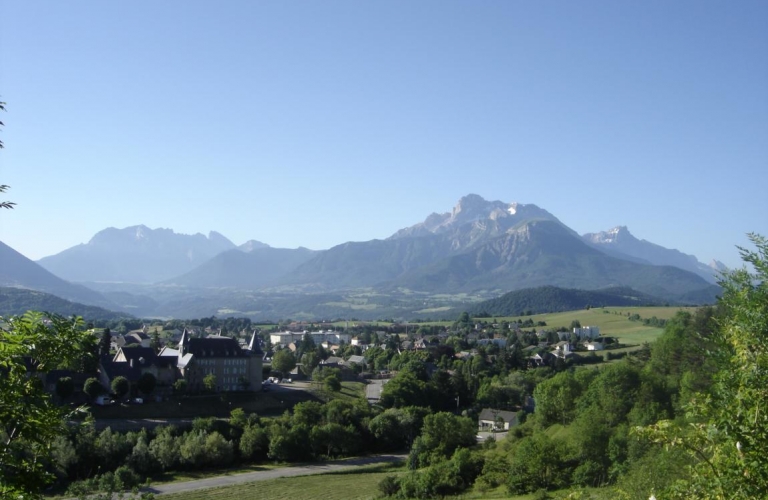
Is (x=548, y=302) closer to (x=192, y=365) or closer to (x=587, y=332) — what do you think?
(x=587, y=332)

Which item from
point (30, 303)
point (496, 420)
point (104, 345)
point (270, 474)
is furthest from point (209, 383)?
point (30, 303)

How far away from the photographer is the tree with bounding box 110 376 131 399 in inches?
1890

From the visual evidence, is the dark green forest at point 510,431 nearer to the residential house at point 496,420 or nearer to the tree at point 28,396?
the tree at point 28,396

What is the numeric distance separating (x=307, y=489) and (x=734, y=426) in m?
31.3

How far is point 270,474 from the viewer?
40.4 meters

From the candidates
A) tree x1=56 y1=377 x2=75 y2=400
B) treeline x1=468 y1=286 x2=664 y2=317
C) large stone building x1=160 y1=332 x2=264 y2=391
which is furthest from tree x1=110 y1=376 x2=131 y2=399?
treeline x1=468 y1=286 x2=664 y2=317

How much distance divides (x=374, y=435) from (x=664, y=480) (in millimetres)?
32140

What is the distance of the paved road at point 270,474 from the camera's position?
35969 millimetres

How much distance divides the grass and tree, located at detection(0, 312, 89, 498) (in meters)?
27.2

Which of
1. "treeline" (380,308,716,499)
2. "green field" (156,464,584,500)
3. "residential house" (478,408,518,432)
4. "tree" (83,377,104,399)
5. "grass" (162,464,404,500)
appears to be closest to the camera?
"treeline" (380,308,716,499)

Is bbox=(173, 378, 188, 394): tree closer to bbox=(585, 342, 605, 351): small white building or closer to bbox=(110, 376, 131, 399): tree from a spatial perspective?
bbox=(110, 376, 131, 399): tree

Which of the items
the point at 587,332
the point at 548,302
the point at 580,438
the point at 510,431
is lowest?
the point at 510,431

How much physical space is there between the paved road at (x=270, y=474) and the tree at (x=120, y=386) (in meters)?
13.1

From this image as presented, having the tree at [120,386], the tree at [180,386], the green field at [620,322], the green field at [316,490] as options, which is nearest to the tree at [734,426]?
the green field at [316,490]
